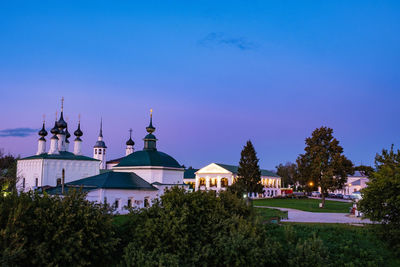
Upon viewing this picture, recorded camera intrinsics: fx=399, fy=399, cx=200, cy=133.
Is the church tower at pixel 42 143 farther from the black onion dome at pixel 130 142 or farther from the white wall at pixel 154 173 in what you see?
the black onion dome at pixel 130 142

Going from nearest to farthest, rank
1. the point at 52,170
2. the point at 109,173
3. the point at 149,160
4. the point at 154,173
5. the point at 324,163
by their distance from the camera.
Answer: the point at 109,173 → the point at 154,173 → the point at 149,160 → the point at 324,163 → the point at 52,170

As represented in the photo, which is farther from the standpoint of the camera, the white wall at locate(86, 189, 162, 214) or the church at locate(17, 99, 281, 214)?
the church at locate(17, 99, 281, 214)

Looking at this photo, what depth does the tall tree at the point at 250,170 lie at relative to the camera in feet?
223

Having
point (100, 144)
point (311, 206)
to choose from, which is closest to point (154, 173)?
point (311, 206)

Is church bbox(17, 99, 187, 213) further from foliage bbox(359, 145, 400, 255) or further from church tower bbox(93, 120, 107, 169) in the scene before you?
church tower bbox(93, 120, 107, 169)

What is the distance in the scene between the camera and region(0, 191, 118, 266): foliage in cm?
1407

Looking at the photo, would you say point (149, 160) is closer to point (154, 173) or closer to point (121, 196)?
point (154, 173)

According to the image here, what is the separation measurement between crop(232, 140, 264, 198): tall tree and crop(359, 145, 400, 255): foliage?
45.4m

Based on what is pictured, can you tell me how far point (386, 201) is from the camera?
2075cm

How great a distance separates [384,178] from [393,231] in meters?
2.80

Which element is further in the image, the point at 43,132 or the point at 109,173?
the point at 43,132

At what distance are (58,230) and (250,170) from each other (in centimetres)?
5592

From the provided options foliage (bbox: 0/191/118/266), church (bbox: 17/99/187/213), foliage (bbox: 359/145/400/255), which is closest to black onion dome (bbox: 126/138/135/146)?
church (bbox: 17/99/187/213)

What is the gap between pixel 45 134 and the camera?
61.8 metres
